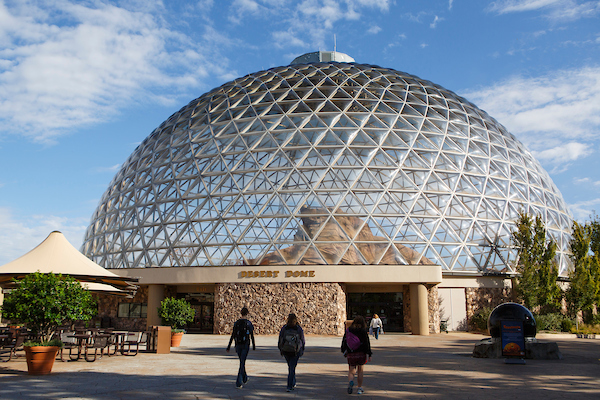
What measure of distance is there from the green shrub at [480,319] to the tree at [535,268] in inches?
98.6

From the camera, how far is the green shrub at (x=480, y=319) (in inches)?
1099

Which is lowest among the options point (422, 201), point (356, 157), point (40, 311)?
point (40, 311)

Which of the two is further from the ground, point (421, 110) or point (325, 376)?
point (421, 110)

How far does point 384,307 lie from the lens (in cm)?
2873

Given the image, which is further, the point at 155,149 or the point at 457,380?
the point at 155,149

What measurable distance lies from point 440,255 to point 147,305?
59.1ft

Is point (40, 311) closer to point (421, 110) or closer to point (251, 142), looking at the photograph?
point (251, 142)

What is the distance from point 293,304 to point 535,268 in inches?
581

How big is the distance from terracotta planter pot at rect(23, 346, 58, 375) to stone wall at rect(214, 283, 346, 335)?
616 inches

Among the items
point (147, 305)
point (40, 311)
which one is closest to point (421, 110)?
point (147, 305)

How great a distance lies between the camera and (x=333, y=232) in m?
26.6

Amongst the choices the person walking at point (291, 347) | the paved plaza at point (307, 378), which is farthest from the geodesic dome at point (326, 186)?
the person walking at point (291, 347)

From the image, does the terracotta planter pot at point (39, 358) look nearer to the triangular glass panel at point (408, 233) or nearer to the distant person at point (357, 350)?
the distant person at point (357, 350)

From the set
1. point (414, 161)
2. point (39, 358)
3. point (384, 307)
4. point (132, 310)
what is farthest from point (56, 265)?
point (414, 161)
